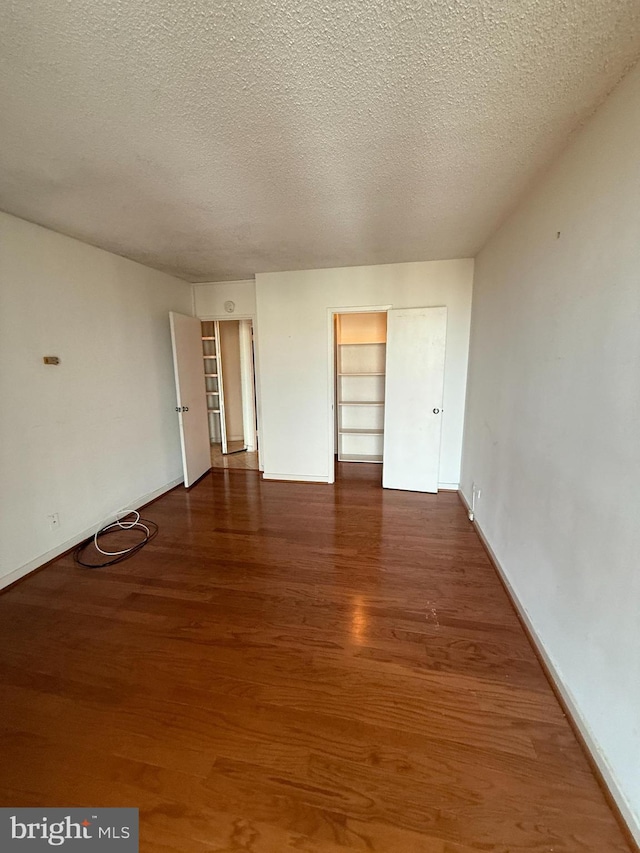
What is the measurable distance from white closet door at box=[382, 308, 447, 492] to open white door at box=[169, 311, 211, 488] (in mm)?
2282

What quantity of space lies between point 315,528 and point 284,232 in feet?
8.03

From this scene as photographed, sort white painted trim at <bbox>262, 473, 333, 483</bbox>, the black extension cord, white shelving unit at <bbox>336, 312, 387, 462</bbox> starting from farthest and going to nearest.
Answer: white shelving unit at <bbox>336, 312, 387, 462</bbox> < white painted trim at <bbox>262, 473, 333, 483</bbox> < the black extension cord

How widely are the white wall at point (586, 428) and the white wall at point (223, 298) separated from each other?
114 inches

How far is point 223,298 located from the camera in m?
4.10

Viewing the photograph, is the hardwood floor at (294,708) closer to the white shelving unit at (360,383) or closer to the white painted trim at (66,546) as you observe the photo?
the white painted trim at (66,546)

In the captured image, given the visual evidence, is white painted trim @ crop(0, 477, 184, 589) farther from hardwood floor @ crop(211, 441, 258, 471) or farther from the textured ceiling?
the textured ceiling

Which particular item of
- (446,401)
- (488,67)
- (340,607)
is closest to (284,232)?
(488,67)

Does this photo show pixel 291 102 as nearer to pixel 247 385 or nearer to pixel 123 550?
pixel 123 550

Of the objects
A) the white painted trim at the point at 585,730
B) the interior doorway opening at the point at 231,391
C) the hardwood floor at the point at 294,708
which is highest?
the interior doorway opening at the point at 231,391

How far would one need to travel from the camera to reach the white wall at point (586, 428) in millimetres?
1065

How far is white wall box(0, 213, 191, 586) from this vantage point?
7.17 ft

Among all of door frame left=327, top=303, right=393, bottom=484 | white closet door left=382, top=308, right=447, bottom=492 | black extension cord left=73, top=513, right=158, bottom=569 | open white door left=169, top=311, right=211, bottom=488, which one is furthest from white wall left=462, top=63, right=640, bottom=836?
open white door left=169, top=311, right=211, bottom=488

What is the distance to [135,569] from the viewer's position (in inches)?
93.0

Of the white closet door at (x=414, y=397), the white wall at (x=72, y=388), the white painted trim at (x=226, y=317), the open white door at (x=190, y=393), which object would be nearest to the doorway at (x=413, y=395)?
the white closet door at (x=414, y=397)
